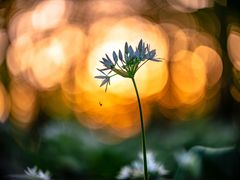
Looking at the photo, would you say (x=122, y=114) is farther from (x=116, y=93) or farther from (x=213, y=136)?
(x=213, y=136)

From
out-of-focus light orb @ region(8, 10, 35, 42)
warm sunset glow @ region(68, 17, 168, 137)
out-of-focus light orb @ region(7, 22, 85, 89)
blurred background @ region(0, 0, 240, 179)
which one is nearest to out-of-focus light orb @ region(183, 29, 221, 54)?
blurred background @ region(0, 0, 240, 179)

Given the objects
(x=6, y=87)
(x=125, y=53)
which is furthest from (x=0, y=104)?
(x=125, y=53)

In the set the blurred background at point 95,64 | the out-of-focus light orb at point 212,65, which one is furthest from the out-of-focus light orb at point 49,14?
the out-of-focus light orb at point 212,65

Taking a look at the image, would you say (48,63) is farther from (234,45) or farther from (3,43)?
(234,45)

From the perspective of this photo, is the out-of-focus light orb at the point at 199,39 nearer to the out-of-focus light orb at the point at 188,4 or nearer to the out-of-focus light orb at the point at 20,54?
the out-of-focus light orb at the point at 188,4

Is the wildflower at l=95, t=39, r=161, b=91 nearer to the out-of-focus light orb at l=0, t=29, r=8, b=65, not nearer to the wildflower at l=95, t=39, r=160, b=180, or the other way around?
the wildflower at l=95, t=39, r=160, b=180

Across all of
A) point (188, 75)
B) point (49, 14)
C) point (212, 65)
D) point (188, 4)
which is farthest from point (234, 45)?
point (49, 14)
